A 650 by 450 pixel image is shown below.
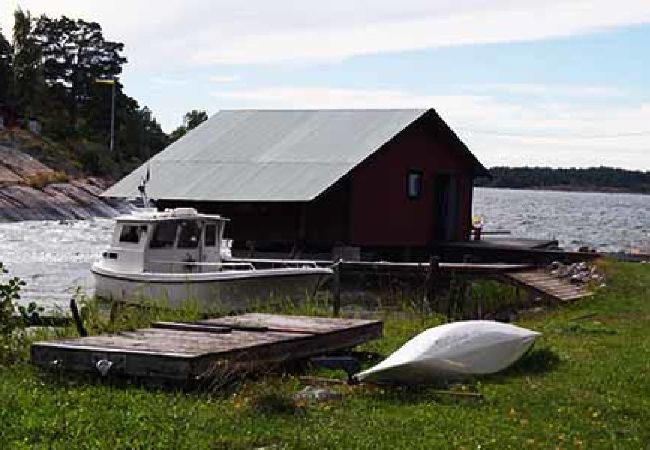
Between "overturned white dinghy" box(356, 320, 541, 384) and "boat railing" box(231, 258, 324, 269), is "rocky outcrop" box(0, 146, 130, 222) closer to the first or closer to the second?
"boat railing" box(231, 258, 324, 269)

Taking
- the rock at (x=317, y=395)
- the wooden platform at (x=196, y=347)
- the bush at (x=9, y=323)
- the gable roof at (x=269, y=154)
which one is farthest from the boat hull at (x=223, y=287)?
the rock at (x=317, y=395)

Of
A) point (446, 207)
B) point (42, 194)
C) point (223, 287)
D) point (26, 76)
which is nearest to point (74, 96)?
point (26, 76)

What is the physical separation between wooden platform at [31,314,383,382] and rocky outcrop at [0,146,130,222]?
49660 millimetres

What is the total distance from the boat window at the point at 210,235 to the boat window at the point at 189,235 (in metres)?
0.22

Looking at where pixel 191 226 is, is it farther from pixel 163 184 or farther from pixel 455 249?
pixel 455 249

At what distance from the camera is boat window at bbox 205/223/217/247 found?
24703 mm

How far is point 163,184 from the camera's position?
104ft

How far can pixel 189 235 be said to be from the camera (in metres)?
24.5

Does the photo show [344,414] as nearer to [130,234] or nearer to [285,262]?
[285,262]

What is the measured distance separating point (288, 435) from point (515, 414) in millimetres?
2342

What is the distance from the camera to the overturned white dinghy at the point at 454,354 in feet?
35.5

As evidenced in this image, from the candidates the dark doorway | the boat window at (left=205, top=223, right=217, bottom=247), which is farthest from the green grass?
the dark doorway

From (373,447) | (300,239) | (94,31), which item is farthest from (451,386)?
(94,31)

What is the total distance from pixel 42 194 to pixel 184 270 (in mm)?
45093
